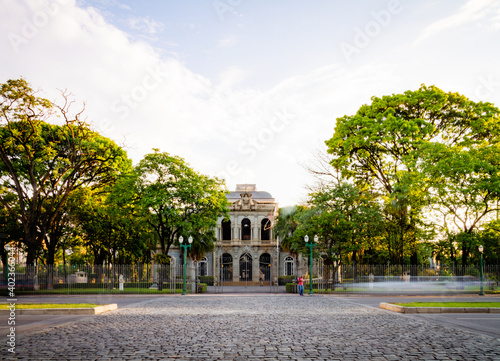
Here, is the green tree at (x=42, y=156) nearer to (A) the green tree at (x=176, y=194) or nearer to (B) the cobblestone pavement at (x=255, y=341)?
(A) the green tree at (x=176, y=194)

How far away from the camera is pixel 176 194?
3603 cm

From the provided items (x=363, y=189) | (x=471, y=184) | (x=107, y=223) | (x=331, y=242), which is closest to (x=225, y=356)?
(x=331, y=242)

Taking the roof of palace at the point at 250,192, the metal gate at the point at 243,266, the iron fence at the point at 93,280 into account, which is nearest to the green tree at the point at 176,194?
the iron fence at the point at 93,280

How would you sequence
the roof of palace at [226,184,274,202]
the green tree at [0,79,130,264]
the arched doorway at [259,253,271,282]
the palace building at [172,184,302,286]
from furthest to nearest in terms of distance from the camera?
the roof of palace at [226,184,274,202], the arched doorway at [259,253,271,282], the palace building at [172,184,302,286], the green tree at [0,79,130,264]

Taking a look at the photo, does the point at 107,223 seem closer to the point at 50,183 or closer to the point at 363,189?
the point at 50,183

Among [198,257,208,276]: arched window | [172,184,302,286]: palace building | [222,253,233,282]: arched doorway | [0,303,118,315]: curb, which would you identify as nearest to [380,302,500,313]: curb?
[0,303,118,315]: curb

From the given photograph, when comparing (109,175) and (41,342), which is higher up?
(109,175)

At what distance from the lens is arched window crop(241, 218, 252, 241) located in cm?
6291

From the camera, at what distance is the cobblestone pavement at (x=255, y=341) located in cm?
840

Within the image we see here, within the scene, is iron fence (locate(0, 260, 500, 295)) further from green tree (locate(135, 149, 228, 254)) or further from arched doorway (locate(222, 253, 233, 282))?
arched doorway (locate(222, 253, 233, 282))

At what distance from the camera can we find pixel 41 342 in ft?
32.4

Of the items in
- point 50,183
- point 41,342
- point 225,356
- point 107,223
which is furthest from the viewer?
point 107,223

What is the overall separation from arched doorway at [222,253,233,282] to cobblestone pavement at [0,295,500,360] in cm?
4691

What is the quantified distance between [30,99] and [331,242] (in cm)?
2296
